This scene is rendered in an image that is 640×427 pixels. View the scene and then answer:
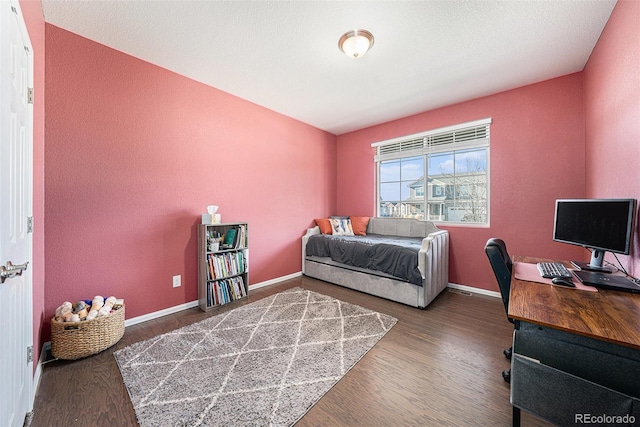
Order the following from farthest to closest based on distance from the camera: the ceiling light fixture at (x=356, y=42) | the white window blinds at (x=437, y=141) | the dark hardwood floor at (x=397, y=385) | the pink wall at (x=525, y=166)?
the white window blinds at (x=437, y=141), the pink wall at (x=525, y=166), the ceiling light fixture at (x=356, y=42), the dark hardwood floor at (x=397, y=385)

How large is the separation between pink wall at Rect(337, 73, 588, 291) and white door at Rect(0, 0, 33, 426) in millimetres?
4045

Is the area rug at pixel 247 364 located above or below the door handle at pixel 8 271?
below

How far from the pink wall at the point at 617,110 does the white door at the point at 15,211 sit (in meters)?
3.32

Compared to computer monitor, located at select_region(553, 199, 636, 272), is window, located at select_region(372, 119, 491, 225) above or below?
above

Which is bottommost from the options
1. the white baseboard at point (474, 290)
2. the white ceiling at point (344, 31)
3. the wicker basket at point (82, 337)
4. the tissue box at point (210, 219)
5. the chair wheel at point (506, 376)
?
the chair wheel at point (506, 376)

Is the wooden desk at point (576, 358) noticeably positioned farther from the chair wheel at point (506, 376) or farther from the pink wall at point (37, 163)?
the pink wall at point (37, 163)

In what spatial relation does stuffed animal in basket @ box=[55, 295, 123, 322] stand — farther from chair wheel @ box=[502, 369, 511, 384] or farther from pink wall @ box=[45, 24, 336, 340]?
chair wheel @ box=[502, 369, 511, 384]

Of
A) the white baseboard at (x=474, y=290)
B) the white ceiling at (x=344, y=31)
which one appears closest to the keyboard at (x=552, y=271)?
the white baseboard at (x=474, y=290)

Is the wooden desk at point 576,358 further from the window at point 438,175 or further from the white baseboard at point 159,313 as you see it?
the white baseboard at point 159,313

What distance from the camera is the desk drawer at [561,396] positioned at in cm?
89

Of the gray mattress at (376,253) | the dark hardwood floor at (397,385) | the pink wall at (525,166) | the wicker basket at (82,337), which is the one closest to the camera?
the dark hardwood floor at (397,385)

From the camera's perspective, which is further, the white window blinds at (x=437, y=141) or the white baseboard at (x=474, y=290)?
the white window blinds at (x=437, y=141)

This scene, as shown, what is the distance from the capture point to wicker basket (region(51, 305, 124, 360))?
1774 mm

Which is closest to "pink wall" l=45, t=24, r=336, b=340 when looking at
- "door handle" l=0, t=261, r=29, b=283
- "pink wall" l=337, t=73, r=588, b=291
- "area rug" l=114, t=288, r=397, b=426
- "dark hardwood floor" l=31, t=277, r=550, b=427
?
"dark hardwood floor" l=31, t=277, r=550, b=427
